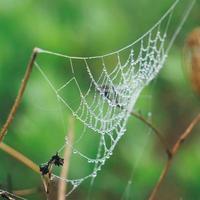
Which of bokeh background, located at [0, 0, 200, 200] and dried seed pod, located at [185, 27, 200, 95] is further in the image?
bokeh background, located at [0, 0, 200, 200]

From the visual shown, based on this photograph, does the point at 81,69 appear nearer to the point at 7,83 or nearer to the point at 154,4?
the point at 7,83

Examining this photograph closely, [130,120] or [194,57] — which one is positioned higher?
[194,57]

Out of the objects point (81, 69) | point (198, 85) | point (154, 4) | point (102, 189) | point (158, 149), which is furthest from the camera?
point (154, 4)

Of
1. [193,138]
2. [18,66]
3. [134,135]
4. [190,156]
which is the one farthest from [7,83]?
[193,138]

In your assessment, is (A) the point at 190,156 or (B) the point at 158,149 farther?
(B) the point at 158,149

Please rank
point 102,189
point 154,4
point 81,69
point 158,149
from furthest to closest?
point 154,4, point 158,149, point 81,69, point 102,189
